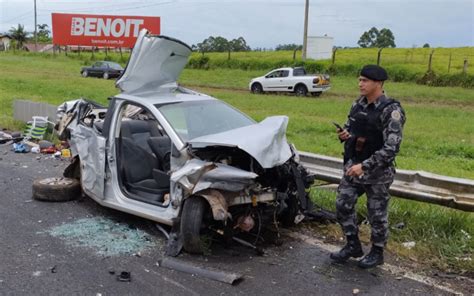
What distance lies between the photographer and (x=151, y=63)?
5809 millimetres

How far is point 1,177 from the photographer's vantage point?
24.2 ft

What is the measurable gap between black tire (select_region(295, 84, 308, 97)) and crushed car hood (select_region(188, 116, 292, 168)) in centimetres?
1878

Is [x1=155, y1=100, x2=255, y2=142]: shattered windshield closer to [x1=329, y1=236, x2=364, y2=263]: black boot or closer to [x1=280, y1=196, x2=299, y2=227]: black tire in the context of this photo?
[x1=280, y1=196, x2=299, y2=227]: black tire

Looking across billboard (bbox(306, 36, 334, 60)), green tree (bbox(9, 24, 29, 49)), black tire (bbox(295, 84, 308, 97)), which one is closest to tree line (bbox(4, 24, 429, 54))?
green tree (bbox(9, 24, 29, 49))

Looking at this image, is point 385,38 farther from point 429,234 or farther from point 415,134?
point 429,234

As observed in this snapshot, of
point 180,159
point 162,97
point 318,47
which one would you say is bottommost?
point 180,159

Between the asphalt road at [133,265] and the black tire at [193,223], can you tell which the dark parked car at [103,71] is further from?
the black tire at [193,223]

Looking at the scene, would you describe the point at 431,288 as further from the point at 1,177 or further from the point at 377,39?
the point at 377,39

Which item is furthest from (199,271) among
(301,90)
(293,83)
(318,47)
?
(318,47)

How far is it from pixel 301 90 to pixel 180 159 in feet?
64.0

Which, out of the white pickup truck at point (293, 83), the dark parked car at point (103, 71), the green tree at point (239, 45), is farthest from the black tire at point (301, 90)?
the green tree at point (239, 45)

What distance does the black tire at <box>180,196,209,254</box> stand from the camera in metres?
4.45

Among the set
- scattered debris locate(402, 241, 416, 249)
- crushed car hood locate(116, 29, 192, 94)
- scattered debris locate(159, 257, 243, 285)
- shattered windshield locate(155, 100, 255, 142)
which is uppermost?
crushed car hood locate(116, 29, 192, 94)

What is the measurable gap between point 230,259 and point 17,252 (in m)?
1.98
